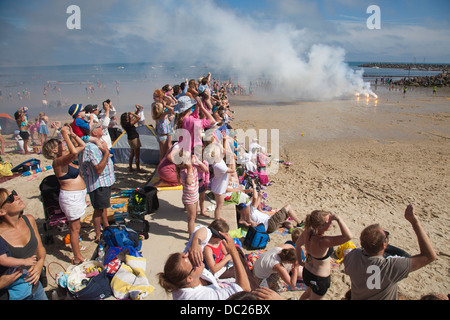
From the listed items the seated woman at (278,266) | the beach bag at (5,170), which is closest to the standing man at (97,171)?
the seated woman at (278,266)

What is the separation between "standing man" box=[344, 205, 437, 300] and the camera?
2277 millimetres

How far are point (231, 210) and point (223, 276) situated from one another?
1871mm

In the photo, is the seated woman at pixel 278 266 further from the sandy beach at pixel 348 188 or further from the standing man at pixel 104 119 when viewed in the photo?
the standing man at pixel 104 119

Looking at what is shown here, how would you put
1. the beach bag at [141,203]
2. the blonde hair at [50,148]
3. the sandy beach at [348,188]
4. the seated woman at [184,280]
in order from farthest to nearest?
the beach bag at [141,203] < the sandy beach at [348,188] < the blonde hair at [50,148] < the seated woman at [184,280]

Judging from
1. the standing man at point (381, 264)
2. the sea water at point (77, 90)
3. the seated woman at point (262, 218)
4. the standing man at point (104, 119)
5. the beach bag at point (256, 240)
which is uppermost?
the sea water at point (77, 90)

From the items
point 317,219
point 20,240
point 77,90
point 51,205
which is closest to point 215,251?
→ point 317,219

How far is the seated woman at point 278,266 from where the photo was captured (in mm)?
3506

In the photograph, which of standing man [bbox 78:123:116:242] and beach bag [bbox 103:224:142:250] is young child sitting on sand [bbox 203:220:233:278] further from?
standing man [bbox 78:123:116:242]

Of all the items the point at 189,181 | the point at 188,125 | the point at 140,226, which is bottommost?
the point at 140,226

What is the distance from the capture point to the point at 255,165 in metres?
7.51

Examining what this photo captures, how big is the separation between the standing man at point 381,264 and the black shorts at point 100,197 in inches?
135

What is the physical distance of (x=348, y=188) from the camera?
301 inches

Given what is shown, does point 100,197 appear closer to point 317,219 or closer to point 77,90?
point 317,219

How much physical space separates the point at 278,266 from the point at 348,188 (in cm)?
507
